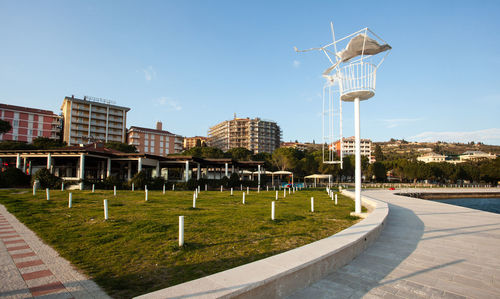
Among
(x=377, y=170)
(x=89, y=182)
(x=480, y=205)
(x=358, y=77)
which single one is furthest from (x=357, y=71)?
(x=377, y=170)

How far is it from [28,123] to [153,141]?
35026 millimetres

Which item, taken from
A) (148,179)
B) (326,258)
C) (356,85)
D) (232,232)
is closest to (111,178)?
(148,179)

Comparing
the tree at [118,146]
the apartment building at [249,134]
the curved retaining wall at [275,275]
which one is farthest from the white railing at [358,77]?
the apartment building at [249,134]

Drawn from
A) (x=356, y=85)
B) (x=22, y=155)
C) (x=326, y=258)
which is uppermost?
(x=356, y=85)

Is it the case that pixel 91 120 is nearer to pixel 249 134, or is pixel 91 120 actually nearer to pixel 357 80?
pixel 249 134

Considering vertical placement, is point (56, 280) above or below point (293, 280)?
below

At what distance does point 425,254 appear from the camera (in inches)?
241

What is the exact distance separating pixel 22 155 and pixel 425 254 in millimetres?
38917

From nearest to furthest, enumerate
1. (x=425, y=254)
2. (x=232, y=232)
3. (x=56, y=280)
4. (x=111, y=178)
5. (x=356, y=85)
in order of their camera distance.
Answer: (x=56, y=280) → (x=425, y=254) → (x=232, y=232) → (x=356, y=85) → (x=111, y=178)

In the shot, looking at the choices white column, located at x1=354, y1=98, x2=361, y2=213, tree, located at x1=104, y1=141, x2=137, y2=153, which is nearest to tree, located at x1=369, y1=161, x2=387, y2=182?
tree, located at x1=104, y1=141, x2=137, y2=153

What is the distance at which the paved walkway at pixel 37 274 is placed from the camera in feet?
13.2

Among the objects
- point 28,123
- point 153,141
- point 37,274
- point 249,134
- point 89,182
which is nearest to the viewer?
point 37,274

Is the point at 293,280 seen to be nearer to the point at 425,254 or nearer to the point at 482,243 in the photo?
the point at 425,254

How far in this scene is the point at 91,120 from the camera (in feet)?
264
